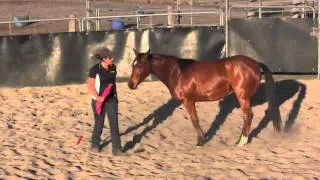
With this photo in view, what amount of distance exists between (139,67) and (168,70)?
18.1 inches

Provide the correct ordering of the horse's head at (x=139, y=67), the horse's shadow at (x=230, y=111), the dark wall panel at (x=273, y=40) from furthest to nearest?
the dark wall panel at (x=273, y=40) → the horse's shadow at (x=230, y=111) → the horse's head at (x=139, y=67)

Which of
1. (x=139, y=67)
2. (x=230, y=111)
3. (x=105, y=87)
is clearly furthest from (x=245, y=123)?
(x=105, y=87)

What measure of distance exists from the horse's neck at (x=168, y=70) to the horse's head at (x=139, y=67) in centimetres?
13

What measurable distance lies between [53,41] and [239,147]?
553cm

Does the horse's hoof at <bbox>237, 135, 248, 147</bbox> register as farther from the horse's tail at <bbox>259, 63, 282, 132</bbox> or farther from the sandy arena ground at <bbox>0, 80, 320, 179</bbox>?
the horse's tail at <bbox>259, 63, 282, 132</bbox>

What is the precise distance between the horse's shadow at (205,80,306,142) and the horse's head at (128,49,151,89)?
1.43 metres

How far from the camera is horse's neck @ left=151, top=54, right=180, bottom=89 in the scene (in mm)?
8805

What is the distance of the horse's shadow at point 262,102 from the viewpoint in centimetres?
964

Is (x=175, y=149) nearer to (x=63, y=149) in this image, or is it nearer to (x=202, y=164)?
(x=202, y=164)

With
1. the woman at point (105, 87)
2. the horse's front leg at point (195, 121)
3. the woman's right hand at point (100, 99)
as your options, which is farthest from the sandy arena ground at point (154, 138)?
the woman's right hand at point (100, 99)

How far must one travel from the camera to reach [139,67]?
28.3ft

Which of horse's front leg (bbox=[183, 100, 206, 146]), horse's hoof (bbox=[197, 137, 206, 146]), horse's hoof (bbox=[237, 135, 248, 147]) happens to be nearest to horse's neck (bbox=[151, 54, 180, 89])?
horse's front leg (bbox=[183, 100, 206, 146])

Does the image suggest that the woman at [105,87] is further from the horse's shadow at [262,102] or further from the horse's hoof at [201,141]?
the horse's shadow at [262,102]

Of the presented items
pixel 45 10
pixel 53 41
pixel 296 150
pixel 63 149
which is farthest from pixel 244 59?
pixel 45 10
